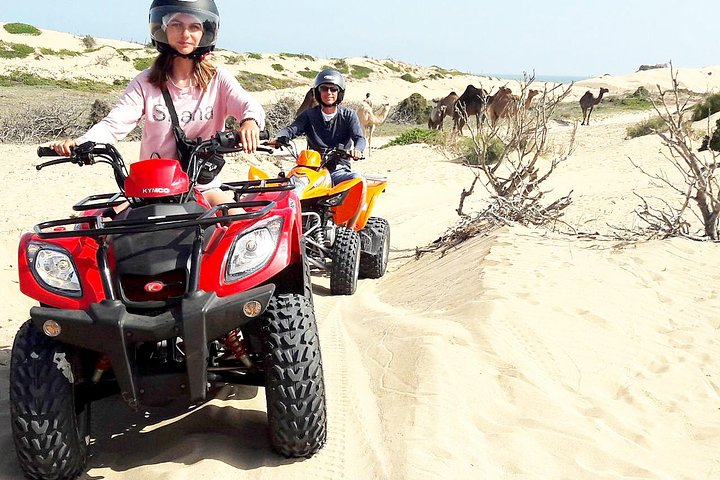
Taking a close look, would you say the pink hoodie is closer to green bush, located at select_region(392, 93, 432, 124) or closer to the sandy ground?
the sandy ground

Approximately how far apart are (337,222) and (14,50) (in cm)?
4669

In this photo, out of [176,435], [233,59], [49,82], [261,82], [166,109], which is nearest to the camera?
[176,435]

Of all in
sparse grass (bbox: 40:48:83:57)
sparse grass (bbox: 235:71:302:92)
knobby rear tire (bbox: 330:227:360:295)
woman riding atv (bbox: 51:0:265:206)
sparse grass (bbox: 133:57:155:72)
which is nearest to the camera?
woman riding atv (bbox: 51:0:265:206)

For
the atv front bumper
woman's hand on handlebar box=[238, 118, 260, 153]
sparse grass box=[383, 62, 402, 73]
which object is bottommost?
sparse grass box=[383, 62, 402, 73]

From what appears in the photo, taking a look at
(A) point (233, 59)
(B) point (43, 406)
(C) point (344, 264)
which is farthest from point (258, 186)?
(A) point (233, 59)

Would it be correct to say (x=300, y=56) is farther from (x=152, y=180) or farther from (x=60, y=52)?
(x=152, y=180)

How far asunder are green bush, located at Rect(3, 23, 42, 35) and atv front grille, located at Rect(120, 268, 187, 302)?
5951 cm

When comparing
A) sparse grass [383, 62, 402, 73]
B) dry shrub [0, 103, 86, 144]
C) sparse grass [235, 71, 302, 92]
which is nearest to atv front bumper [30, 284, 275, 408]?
dry shrub [0, 103, 86, 144]

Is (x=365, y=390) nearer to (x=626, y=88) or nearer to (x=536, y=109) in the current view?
(x=536, y=109)

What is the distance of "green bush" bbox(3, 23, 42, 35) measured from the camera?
56006mm

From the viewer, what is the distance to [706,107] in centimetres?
2088

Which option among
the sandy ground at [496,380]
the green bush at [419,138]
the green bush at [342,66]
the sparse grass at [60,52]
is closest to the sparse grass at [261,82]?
the green bush at [342,66]

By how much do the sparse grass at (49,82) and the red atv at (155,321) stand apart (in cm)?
3372

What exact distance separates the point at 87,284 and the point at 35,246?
0.30 m
